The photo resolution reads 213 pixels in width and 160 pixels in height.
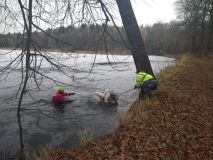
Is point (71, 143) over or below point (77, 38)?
below

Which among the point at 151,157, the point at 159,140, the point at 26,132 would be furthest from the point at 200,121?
the point at 26,132

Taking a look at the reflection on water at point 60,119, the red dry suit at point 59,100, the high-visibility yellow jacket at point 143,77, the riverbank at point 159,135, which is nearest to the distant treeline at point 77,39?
the reflection on water at point 60,119

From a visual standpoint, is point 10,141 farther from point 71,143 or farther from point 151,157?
point 151,157

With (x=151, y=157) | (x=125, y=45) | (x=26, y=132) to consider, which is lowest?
(x=26, y=132)

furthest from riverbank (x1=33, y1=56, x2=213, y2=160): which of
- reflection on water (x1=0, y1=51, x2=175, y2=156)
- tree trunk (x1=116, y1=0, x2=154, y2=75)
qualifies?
tree trunk (x1=116, y1=0, x2=154, y2=75)

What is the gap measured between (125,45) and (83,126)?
16.5 ft

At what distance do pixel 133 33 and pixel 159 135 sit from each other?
16.2 feet

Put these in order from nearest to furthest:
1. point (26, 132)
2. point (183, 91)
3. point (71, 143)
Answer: point (71, 143)
point (26, 132)
point (183, 91)

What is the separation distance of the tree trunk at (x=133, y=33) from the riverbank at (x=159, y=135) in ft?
5.56

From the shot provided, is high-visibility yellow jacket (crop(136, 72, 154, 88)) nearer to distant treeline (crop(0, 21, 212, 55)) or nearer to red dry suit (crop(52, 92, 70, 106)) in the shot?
distant treeline (crop(0, 21, 212, 55))

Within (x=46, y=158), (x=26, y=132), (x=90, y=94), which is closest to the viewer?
(x=46, y=158)

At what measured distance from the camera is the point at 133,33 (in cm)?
1130

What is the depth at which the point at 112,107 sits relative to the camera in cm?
1361

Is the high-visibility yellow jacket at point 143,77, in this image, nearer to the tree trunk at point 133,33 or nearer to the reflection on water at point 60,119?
the tree trunk at point 133,33
